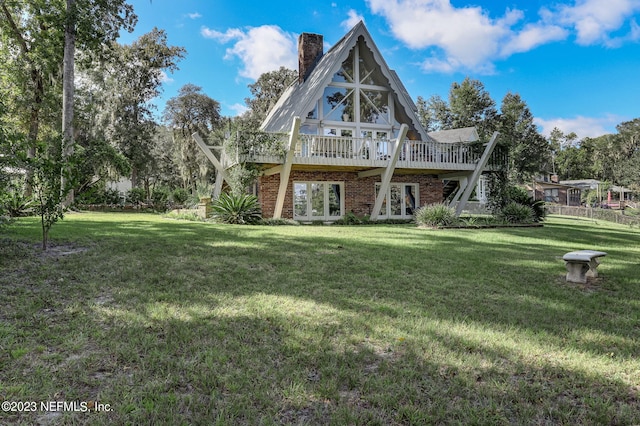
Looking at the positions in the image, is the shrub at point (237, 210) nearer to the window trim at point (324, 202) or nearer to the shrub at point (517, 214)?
the window trim at point (324, 202)

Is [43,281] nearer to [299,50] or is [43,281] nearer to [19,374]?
[19,374]

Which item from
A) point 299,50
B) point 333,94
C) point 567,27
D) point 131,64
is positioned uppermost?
point 131,64

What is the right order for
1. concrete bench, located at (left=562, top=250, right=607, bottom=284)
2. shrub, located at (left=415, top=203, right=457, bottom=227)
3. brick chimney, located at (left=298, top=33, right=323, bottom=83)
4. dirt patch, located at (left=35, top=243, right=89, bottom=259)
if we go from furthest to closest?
brick chimney, located at (left=298, top=33, right=323, bottom=83) < shrub, located at (left=415, top=203, right=457, bottom=227) < dirt patch, located at (left=35, top=243, right=89, bottom=259) < concrete bench, located at (left=562, top=250, right=607, bottom=284)

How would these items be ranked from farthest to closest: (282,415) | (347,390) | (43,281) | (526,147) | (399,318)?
1. (526,147)
2. (43,281)
3. (399,318)
4. (347,390)
5. (282,415)

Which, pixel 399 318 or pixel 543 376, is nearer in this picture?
pixel 543 376

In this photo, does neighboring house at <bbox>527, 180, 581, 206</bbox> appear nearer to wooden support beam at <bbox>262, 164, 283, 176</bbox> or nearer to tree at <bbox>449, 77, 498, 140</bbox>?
tree at <bbox>449, 77, 498, 140</bbox>

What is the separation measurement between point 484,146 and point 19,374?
58.6ft

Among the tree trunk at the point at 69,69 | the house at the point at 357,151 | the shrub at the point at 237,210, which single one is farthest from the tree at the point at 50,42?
the house at the point at 357,151

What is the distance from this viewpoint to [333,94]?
57.4 ft

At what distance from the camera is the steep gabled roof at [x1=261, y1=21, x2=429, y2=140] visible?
16000 mm

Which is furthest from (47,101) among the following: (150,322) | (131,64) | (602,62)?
(602,62)

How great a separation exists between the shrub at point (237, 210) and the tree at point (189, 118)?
884 inches

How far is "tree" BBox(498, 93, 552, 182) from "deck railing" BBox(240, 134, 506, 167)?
2990 cm

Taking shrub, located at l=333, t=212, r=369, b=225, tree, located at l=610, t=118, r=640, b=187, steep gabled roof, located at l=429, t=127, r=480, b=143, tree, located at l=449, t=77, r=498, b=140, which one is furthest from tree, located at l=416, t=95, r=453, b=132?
tree, located at l=610, t=118, r=640, b=187
